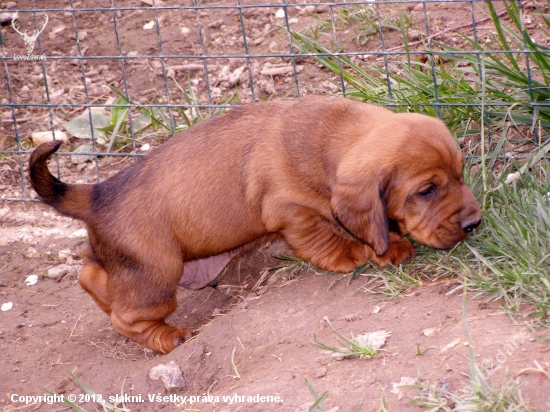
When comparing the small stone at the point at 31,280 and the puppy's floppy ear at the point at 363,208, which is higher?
the puppy's floppy ear at the point at 363,208

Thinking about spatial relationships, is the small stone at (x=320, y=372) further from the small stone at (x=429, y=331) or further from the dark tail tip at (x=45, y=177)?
the dark tail tip at (x=45, y=177)

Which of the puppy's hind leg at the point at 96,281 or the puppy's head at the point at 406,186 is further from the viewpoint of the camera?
the puppy's hind leg at the point at 96,281

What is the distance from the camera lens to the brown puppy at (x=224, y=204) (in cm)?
384

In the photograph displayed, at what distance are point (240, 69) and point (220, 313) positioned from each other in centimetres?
242

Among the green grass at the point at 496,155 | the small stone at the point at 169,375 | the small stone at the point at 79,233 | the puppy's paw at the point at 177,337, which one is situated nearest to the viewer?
the green grass at the point at 496,155

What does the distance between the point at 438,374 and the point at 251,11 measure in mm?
4658

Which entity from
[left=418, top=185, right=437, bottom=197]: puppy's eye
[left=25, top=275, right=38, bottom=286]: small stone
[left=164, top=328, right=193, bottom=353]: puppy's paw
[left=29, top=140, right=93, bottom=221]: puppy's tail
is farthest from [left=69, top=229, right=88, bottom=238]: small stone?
[left=418, top=185, right=437, bottom=197]: puppy's eye

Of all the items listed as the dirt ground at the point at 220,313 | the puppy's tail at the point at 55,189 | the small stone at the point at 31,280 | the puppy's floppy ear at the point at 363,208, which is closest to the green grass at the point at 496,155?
the dirt ground at the point at 220,313

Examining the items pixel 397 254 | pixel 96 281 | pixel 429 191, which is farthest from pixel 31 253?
pixel 429 191

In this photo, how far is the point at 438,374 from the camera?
9.31 ft

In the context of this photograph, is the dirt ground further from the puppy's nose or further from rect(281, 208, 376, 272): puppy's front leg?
the puppy's nose

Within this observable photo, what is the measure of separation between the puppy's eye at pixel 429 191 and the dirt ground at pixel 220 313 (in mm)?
423

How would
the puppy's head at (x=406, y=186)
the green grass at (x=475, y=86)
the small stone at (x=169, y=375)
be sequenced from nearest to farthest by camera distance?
1. the puppy's head at (x=406, y=186)
2. the small stone at (x=169, y=375)
3. the green grass at (x=475, y=86)

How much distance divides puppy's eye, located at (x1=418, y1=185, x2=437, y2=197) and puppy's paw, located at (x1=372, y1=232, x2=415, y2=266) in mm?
427
